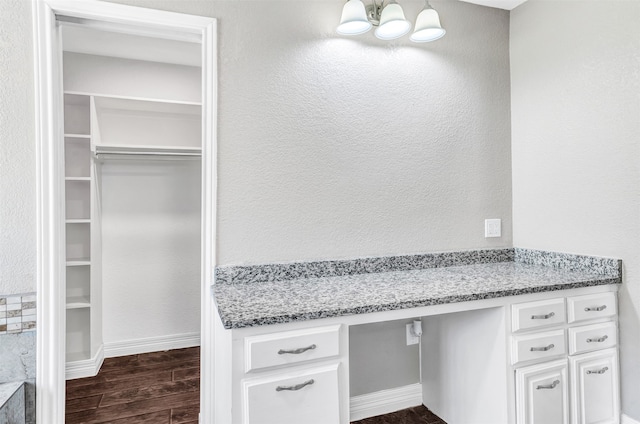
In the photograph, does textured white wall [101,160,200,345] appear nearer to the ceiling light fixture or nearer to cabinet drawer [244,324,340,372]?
the ceiling light fixture

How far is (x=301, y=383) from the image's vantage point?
1370 millimetres

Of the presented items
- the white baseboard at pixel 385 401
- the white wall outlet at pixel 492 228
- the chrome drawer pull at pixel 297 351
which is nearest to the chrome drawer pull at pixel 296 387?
the chrome drawer pull at pixel 297 351

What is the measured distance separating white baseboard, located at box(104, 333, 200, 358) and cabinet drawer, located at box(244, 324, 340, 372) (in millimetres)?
2166

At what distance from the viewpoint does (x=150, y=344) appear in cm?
309

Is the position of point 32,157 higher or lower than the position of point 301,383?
higher

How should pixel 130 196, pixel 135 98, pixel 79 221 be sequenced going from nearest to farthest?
pixel 79 221 → pixel 135 98 → pixel 130 196

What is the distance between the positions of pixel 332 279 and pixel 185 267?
1.76m

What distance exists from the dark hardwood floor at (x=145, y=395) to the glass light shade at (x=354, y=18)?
2110 millimetres

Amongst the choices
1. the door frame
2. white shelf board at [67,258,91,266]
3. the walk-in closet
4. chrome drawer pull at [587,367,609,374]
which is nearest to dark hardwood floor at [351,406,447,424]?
chrome drawer pull at [587,367,609,374]

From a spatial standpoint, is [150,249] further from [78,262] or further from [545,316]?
[545,316]

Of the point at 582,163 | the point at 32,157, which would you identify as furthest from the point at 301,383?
the point at 582,163

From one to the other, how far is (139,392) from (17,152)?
1654 millimetres

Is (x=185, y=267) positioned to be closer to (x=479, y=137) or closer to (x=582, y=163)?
(x=479, y=137)

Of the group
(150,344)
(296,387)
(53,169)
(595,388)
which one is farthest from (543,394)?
→ (150,344)
